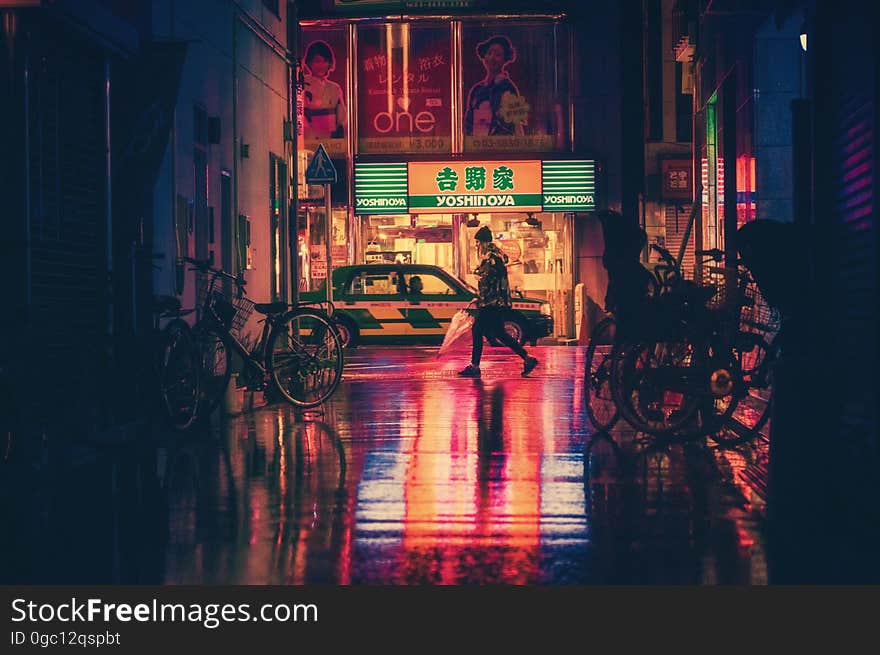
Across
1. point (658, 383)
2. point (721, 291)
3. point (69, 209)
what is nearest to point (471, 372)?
point (69, 209)

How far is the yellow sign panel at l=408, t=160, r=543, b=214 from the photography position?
35906mm

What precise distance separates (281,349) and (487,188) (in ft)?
71.3

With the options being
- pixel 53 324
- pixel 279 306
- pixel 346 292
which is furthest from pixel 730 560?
pixel 346 292

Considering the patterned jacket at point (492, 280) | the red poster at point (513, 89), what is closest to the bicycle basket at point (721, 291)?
the patterned jacket at point (492, 280)

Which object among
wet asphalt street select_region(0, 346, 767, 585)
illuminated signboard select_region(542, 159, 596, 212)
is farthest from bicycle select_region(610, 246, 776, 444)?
illuminated signboard select_region(542, 159, 596, 212)

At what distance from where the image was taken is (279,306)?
573 inches

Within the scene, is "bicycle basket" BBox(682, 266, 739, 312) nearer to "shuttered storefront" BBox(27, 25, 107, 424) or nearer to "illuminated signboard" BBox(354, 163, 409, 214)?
"shuttered storefront" BBox(27, 25, 107, 424)

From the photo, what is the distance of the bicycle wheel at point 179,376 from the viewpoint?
1234 cm

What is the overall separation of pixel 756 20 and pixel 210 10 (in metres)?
7.72

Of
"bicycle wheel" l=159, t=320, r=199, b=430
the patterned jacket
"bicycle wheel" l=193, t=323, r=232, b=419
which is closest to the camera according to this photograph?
"bicycle wheel" l=159, t=320, r=199, b=430

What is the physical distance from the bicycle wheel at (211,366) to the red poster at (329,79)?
23610 mm

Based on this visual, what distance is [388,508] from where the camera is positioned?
826 cm

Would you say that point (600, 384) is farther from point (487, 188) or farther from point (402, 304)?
point (487, 188)

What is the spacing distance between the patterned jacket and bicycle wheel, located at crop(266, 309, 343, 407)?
6.03 metres
